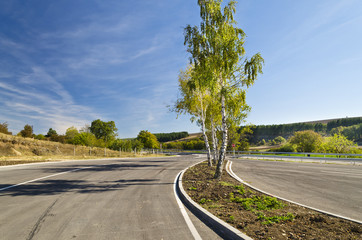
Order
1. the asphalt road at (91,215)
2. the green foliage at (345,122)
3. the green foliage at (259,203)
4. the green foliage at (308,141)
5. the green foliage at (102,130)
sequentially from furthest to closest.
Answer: the green foliage at (345,122)
the green foliage at (102,130)
the green foliage at (308,141)
the green foliage at (259,203)
the asphalt road at (91,215)

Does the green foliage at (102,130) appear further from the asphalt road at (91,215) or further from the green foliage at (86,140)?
the asphalt road at (91,215)

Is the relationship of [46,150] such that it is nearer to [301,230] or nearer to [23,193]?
[23,193]

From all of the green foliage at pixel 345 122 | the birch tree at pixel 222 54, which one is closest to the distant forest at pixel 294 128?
the green foliage at pixel 345 122

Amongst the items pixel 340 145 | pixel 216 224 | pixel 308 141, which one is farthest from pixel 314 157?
pixel 216 224

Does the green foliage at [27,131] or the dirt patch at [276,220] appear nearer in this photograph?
the dirt patch at [276,220]

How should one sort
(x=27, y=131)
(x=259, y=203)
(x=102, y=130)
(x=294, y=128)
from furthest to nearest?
(x=294, y=128)
(x=102, y=130)
(x=27, y=131)
(x=259, y=203)

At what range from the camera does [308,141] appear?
3934 centimetres

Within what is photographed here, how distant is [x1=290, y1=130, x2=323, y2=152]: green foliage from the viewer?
3809 cm

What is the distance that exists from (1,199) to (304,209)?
986 cm

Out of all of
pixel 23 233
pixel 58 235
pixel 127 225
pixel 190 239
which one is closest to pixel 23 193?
pixel 23 233

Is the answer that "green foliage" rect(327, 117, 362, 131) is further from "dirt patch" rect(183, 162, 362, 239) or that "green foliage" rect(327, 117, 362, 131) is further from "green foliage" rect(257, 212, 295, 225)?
"green foliage" rect(257, 212, 295, 225)

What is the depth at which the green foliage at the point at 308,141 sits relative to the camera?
38.1 meters

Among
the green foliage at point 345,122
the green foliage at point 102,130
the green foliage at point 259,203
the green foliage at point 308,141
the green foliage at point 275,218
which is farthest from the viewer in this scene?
the green foliage at point 345,122

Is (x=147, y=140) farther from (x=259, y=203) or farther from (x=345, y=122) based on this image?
(x=345, y=122)
